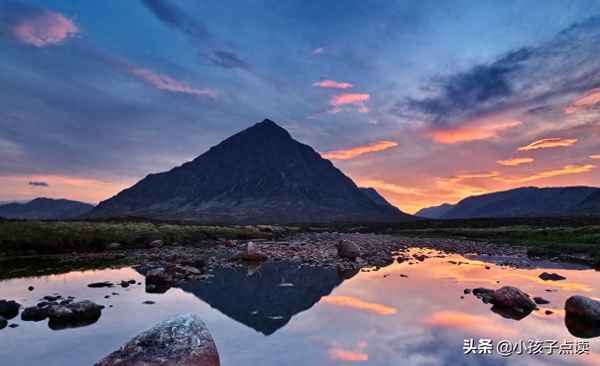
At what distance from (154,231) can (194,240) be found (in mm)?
5200

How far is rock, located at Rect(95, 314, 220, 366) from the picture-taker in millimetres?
8062

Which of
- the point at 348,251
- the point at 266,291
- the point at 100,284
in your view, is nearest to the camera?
the point at 266,291

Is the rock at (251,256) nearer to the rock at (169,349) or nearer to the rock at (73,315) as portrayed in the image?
the rock at (73,315)

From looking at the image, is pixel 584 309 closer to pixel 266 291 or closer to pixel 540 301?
pixel 540 301

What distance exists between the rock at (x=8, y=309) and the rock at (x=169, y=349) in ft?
27.5

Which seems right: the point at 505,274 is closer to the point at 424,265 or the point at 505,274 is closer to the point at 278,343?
the point at 424,265

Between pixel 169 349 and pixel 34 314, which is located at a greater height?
pixel 169 349

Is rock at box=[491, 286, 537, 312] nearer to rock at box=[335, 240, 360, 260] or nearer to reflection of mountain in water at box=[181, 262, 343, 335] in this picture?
reflection of mountain in water at box=[181, 262, 343, 335]

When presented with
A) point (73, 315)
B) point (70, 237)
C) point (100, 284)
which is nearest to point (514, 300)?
point (73, 315)

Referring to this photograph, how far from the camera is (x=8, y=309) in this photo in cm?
1399

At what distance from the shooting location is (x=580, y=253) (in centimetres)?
3350

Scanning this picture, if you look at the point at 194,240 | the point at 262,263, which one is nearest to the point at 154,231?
the point at 194,240

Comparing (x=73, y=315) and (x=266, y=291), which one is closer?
(x=73, y=315)

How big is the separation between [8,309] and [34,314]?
1320 millimetres
